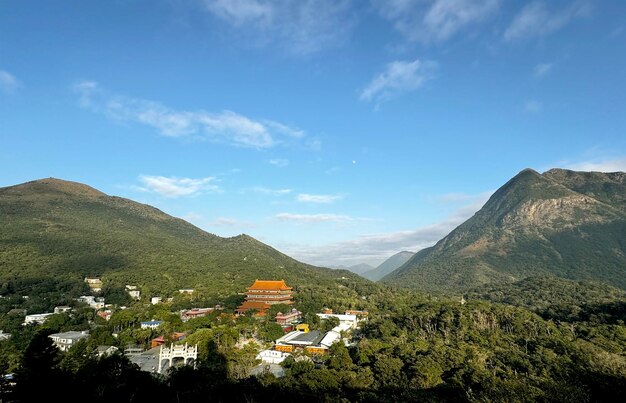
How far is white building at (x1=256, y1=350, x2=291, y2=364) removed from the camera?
→ 39.7 metres

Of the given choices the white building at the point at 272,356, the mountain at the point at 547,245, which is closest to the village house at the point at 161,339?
the white building at the point at 272,356

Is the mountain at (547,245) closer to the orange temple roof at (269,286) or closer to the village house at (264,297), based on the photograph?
the orange temple roof at (269,286)

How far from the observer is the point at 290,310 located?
61.6 metres

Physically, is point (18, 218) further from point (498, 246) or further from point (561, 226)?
point (561, 226)

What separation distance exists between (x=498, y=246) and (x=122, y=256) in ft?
472

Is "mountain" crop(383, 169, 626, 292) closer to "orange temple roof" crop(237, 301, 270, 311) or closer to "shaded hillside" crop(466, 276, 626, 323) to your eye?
"shaded hillside" crop(466, 276, 626, 323)

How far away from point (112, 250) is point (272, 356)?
64.1 m

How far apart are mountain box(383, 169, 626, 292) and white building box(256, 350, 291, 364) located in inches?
4007

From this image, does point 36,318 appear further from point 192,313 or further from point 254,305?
point 254,305

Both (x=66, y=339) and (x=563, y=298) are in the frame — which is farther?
(x=563, y=298)

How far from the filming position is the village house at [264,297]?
6234cm

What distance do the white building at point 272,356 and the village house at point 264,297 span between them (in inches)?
801

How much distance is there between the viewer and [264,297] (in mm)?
65438

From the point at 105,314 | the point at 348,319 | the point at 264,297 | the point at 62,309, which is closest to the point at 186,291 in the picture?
the point at 105,314
